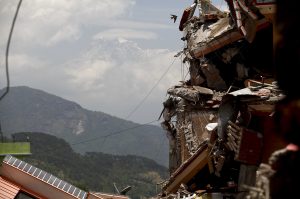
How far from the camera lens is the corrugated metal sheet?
23.4 meters

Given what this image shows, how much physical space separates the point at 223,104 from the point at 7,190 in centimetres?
1012

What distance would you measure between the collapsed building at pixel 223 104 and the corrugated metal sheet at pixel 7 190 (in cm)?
520

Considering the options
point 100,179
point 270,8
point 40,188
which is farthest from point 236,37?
point 100,179

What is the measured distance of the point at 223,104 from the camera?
55.4ft

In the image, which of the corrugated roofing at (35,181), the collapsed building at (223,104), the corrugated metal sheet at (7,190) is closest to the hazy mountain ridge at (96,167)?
the collapsed building at (223,104)

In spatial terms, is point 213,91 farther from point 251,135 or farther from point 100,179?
point 100,179

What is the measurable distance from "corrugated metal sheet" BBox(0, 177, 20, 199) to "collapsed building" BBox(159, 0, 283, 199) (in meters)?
5.20

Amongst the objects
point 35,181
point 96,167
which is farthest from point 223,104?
point 96,167

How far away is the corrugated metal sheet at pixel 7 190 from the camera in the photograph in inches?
922

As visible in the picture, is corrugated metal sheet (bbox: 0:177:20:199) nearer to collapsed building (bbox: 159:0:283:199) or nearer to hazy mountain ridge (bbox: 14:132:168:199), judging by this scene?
collapsed building (bbox: 159:0:283:199)

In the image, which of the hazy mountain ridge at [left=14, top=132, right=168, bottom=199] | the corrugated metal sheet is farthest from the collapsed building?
the hazy mountain ridge at [left=14, top=132, right=168, bottom=199]

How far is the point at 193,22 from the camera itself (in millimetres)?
29359

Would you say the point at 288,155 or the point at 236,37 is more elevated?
the point at 236,37

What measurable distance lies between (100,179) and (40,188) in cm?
10996
